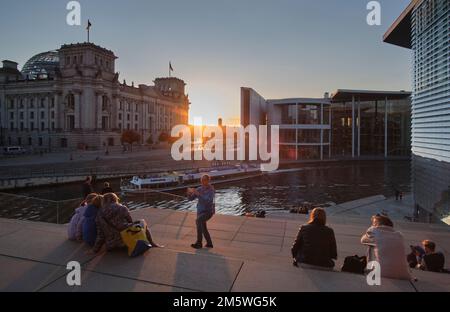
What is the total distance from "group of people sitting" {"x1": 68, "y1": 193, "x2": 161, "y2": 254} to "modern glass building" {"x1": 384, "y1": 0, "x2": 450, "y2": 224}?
16.4 metres

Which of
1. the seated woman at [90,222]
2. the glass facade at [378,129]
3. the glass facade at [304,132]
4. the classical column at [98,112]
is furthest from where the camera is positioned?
the classical column at [98,112]

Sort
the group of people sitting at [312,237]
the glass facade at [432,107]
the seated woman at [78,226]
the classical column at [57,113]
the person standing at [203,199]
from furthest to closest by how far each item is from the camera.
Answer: the classical column at [57,113] → the glass facade at [432,107] → the person standing at [203,199] → the seated woman at [78,226] → the group of people sitting at [312,237]

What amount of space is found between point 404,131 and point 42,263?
94.8 m

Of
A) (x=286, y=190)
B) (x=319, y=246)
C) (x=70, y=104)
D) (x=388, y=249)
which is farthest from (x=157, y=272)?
(x=70, y=104)

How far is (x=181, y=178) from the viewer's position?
4059cm

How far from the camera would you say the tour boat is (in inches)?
1420

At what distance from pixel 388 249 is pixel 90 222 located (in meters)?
5.42

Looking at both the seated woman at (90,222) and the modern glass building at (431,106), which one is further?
the modern glass building at (431,106)

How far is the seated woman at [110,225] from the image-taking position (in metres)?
5.62

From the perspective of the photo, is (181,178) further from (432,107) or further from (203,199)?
(203,199)

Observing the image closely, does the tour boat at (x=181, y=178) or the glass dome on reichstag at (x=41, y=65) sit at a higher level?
the glass dome on reichstag at (x=41, y=65)

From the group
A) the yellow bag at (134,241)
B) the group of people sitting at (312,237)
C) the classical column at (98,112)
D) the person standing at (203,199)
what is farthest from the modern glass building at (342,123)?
the yellow bag at (134,241)

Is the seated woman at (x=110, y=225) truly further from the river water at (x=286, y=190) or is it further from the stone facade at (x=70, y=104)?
the stone facade at (x=70, y=104)

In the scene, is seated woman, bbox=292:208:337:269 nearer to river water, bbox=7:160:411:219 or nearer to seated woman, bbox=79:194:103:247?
seated woman, bbox=79:194:103:247
